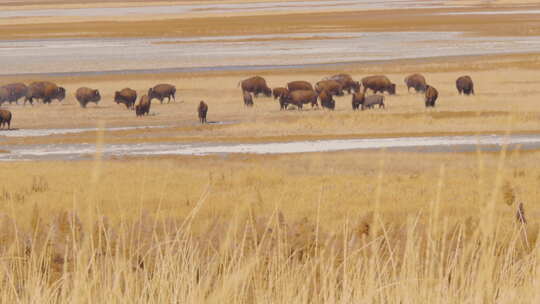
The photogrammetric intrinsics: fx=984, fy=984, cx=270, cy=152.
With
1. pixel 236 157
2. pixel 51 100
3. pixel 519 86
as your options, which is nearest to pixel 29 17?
pixel 51 100

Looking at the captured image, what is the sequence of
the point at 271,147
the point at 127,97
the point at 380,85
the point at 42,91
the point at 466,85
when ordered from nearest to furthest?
the point at 271,147 → the point at 127,97 → the point at 466,85 → the point at 42,91 → the point at 380,85

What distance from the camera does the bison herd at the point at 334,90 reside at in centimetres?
4034

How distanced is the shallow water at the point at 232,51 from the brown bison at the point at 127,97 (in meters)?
18.4

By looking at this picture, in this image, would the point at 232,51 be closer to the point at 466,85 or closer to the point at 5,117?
the point at 466,85

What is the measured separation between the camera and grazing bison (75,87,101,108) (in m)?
42.8

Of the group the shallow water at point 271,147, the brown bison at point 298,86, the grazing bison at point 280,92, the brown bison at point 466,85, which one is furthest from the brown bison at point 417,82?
the shallow water at point 271,147

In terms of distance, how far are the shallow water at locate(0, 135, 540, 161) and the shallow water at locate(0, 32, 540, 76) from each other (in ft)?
101

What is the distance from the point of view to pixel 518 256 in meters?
9.31

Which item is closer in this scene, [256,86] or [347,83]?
[256,86]

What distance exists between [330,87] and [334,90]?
22.9 inches

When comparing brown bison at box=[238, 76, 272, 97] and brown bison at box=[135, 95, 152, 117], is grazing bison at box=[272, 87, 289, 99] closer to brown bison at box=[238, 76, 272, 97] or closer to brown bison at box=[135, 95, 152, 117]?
brown bison at box=[238, 76, 272, 97]

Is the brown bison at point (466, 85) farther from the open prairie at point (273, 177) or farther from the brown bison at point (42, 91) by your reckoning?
the brown bison at point (42, 91)

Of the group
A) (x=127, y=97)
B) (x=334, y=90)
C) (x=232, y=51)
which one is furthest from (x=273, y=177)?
(x=232, y=51)

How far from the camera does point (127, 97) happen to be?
4244 cm
